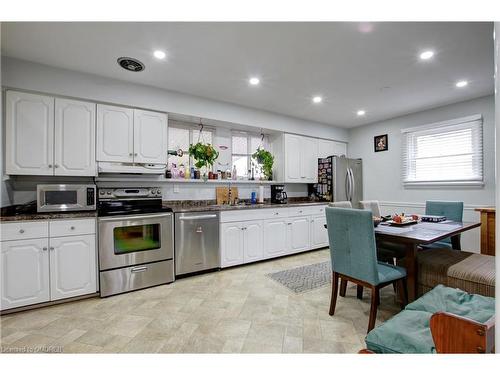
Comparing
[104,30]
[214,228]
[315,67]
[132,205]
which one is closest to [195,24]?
[104,30]

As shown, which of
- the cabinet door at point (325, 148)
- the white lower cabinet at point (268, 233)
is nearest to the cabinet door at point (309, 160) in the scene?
the cabinet door at point (325, 148)

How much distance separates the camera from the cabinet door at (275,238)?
362 cm

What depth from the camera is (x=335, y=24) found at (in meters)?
1.86

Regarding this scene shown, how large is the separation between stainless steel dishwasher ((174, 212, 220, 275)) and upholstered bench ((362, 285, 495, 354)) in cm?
229

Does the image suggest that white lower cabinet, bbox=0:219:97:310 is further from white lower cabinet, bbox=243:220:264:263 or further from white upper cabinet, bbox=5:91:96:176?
white lower cabinet, bbox=243:220:264:263

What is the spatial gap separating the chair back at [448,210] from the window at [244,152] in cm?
264

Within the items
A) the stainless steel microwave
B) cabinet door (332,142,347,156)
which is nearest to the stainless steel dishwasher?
the stainless steel microwave

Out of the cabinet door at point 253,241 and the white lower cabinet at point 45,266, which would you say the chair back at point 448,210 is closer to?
the cabinet door at point 253,241

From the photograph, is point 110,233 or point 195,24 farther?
point 110,233

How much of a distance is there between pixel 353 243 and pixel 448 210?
210 cm

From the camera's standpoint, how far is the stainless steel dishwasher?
2.94 metres

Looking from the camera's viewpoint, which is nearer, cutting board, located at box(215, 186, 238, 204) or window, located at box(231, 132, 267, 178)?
cutting board, located at box(215, 186, 238, 204)
